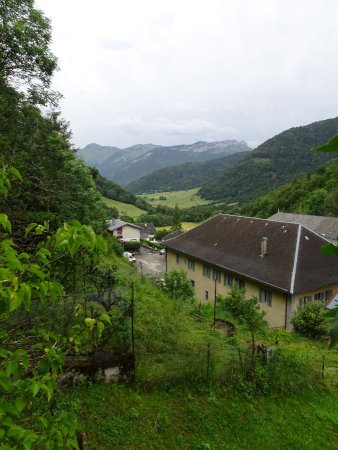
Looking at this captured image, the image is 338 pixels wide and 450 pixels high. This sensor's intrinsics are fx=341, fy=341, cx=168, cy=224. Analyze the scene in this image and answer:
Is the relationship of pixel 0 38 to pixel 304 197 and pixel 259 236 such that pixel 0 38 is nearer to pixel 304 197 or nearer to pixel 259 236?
pixel 259 236

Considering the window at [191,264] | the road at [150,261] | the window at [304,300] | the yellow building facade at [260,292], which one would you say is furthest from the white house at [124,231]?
the window at [304,300]

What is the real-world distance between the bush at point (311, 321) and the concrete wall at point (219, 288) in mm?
1906

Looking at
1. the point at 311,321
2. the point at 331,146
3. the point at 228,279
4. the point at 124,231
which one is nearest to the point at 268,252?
the point at 228,279

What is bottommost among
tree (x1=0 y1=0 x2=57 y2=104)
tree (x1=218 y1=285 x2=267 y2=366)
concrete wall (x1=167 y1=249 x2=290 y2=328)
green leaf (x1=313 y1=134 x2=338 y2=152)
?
concrete wall (x1=167 y1=249 x2=290 y2=328)

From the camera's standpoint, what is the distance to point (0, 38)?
13.1 metres

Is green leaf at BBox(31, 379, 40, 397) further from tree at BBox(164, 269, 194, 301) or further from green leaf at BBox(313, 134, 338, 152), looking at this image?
tree at BBox(164, 269, 194, 301)

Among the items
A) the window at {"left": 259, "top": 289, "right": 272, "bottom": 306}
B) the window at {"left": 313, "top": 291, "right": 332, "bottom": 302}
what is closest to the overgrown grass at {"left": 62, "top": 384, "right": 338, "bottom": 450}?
the window at {"left": 259, "top": 289, "right": 272, "bottom": 306}

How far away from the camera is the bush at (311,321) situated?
1922 cm

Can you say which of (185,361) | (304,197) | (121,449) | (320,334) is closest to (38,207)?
(185,361)

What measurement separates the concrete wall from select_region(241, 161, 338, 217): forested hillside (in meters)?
50.4

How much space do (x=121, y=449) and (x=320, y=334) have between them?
15594 millimetres

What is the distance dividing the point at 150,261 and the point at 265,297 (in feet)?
121

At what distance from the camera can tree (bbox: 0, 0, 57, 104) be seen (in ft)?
42.7

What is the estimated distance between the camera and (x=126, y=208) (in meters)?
115
